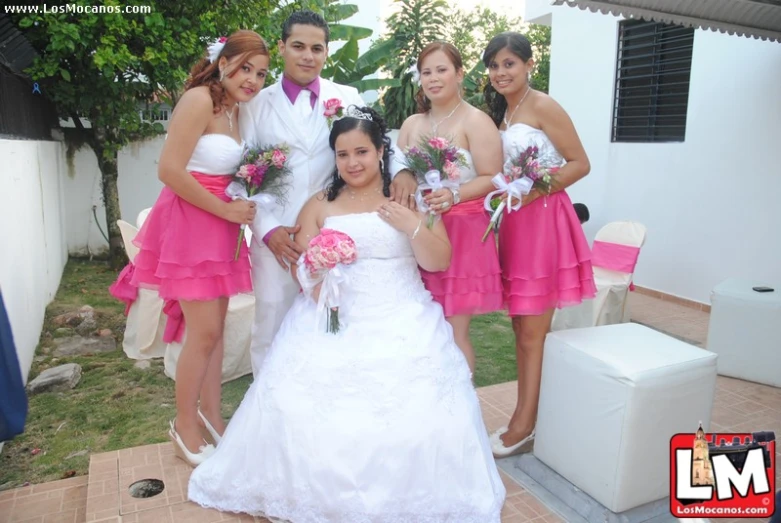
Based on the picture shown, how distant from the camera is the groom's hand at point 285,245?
10.5 ft

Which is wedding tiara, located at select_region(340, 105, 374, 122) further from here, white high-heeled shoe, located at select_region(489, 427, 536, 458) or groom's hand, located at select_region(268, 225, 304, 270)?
white high-heeled shoe, located at select_region(489, 427, 536, 458)

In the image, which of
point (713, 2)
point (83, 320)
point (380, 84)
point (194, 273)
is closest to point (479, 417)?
point (194, 273)

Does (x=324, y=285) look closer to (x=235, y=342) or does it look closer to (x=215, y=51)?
(x=215, y=51)

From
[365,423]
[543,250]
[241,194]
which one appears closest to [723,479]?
[365,423]

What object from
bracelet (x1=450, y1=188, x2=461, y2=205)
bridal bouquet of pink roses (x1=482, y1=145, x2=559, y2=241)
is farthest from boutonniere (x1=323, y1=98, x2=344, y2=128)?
bridal bouquet of pink roses (x1=482, y1=145, x2=559, y2=241)

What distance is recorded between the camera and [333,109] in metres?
3.21

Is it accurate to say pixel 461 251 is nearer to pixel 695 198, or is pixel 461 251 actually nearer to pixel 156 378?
pixel 156 378

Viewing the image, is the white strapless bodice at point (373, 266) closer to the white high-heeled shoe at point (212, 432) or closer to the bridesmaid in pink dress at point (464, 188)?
the bridesmaid in pink dress at point (464, 188)

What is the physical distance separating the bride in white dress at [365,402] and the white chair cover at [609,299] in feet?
9.38

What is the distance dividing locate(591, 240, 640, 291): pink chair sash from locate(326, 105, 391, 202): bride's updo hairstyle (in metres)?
3.25

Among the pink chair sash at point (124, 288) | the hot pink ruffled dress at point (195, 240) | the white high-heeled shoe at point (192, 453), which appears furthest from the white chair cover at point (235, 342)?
the hot pink ruffled dress at point (195, 240)

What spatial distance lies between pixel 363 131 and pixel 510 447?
77.8 inches

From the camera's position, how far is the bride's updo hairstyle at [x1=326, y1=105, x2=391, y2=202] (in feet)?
10.2

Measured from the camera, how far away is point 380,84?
14.8 m
